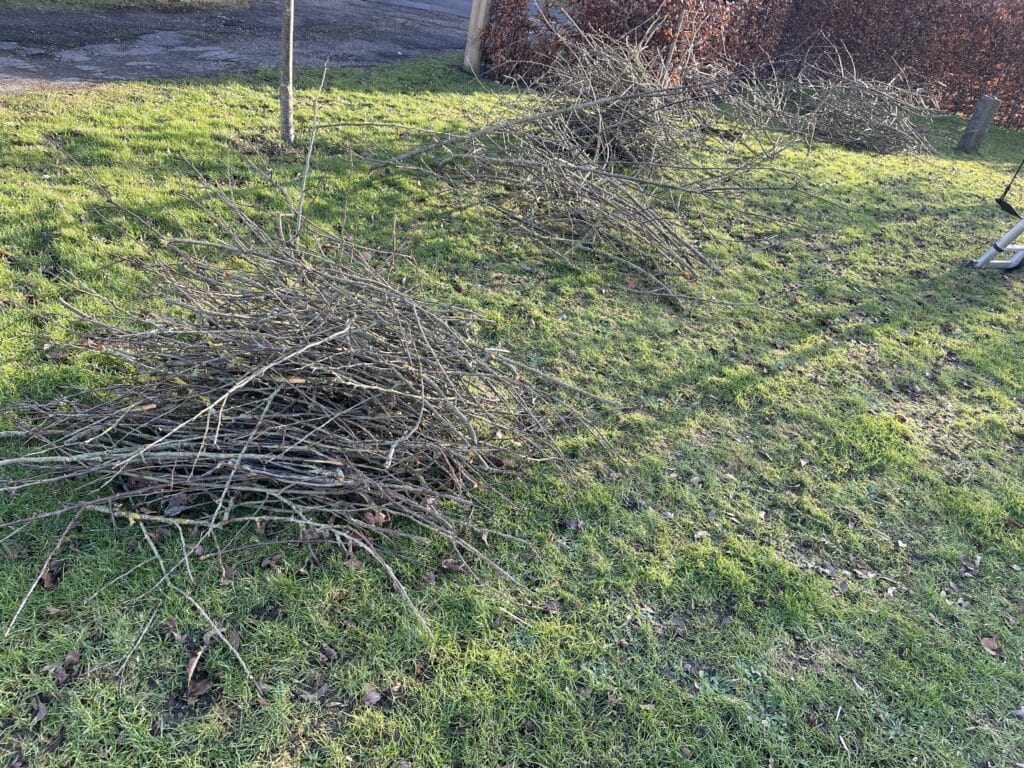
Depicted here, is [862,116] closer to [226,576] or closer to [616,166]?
[616,166]

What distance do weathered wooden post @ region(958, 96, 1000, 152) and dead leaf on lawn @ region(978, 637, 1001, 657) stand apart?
37.1 feet

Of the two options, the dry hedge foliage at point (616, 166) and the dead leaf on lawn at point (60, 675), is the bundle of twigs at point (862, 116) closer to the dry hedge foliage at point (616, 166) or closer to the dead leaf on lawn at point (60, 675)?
the dry hedge foliage at point (616, 166)

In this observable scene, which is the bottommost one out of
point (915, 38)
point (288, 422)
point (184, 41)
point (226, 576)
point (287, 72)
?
point (226, 576)

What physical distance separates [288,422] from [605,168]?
480 centimetres

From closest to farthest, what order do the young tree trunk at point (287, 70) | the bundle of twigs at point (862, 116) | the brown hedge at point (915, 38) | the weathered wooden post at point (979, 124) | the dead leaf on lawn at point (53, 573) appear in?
the dead leaf on lawn at point (53, 573), the young tree trunk at point (287, 70), the bundle of twigs at point (862, 116), the weathered wooden post at point (979, 124), the brown hedge at point (915, 38)

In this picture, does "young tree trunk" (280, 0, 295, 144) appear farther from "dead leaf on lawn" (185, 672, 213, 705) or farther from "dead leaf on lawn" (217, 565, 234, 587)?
"dead leaf on lawn" (185, 672, 213, 705)

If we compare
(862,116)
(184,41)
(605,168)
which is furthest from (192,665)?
(862,116)

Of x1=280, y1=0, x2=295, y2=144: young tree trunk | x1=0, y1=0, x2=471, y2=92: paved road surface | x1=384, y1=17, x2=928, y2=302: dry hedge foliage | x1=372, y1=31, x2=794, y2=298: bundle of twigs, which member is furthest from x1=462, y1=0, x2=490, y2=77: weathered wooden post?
x1=280, y1=0, x2=295, y2=144: young tree trunk

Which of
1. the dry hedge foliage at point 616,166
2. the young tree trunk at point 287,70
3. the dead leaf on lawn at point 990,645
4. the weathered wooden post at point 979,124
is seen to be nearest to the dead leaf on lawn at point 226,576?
the dead leaf on lawn at point 990,645

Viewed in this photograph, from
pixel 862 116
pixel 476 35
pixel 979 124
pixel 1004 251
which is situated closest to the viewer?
pixel 1004 251

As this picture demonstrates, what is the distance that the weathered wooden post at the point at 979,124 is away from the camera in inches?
440

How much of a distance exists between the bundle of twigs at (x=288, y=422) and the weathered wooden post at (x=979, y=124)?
39.0 feet

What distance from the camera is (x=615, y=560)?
129 inches

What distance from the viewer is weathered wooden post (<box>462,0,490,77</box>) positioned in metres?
9.94
